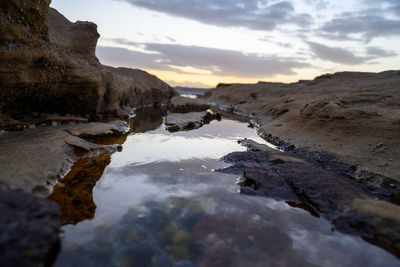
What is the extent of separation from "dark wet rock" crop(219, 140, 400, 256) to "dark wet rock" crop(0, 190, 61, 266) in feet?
17.8

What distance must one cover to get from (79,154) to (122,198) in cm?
391

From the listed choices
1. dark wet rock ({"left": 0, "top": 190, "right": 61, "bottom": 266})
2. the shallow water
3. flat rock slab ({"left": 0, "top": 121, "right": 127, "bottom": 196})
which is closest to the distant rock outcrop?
flat rock slab ({"left": 0, "top": 121, "right": 127, "bottom": 196})

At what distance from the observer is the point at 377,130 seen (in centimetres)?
1216

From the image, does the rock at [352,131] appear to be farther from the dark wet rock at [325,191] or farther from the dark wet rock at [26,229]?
the dark wet rock at [26,229]

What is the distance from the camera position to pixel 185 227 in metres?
5.67

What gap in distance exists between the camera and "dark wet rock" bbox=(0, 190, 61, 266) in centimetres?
350

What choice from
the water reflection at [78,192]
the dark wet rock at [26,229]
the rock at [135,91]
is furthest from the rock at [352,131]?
the rock at [135,91]

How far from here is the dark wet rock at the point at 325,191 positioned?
5699mm

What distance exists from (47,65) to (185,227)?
11660mm

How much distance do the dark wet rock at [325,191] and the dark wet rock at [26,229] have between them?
17.8ft

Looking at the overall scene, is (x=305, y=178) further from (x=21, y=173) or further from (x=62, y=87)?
(x=62, y=87)

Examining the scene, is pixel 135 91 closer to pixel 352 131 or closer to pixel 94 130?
pixel 94 130

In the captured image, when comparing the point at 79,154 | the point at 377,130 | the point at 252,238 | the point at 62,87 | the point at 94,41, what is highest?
the point at 94,41

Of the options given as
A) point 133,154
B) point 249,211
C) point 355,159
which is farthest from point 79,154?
point 355,159
